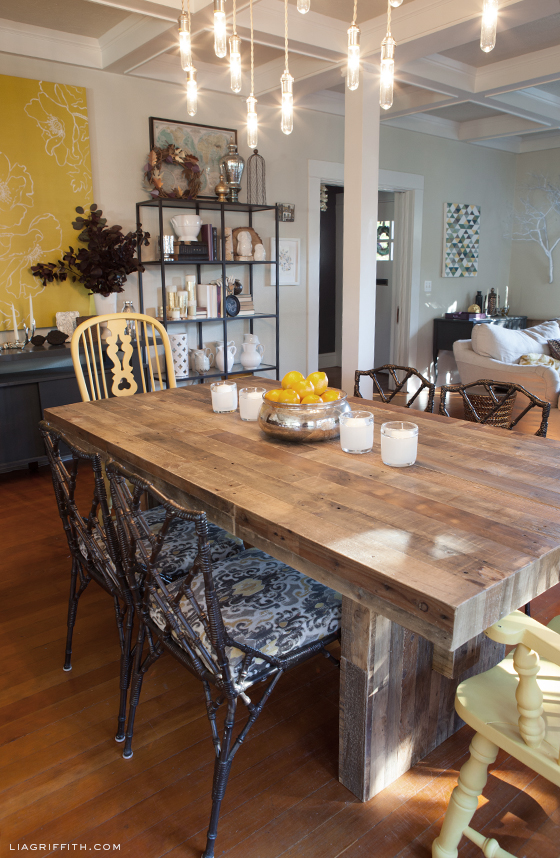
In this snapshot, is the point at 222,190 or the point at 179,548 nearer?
the point at 179,548

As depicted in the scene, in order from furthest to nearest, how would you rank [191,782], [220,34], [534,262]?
[534,262]
[220,34]
[191,782]

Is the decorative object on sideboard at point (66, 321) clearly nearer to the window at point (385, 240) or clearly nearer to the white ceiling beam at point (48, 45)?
the white ceiling beam at point (48, 45)

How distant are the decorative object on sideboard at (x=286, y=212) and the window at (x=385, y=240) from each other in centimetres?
179

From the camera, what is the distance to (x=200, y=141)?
4512 mm

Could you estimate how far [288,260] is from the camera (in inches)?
205

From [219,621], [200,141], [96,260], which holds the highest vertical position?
[200,141]

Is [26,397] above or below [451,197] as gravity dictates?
below

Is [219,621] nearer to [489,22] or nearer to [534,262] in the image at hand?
[489,22]

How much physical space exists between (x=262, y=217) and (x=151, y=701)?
401 cm

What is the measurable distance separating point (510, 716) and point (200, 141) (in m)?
4.35

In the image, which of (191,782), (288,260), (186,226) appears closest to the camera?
(191,782)

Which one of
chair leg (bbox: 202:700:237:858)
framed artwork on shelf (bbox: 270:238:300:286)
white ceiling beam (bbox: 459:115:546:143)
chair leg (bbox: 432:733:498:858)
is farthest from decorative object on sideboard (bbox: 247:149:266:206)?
chair leg (bbox: 432:733:498:858)

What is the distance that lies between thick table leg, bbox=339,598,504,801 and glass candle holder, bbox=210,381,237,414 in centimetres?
106

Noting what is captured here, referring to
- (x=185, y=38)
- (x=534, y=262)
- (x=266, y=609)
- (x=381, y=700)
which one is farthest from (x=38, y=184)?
(x=534, y=262)
